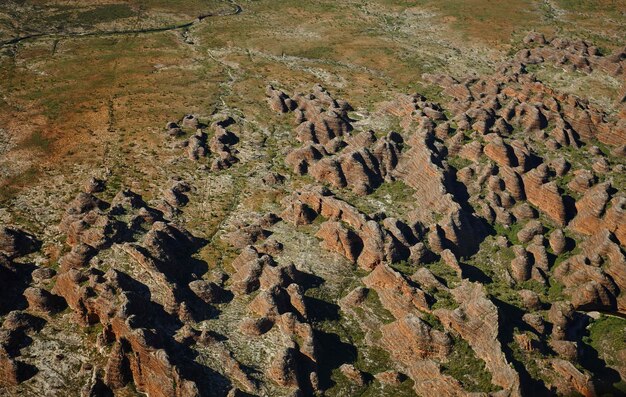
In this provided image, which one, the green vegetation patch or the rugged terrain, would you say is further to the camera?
the rugged terrain

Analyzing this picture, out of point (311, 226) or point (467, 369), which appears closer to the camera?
point (467, 369)

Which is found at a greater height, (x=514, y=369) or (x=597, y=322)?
(x=514, y=369)

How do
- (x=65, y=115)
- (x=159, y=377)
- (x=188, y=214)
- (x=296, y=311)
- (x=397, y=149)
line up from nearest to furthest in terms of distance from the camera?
(x=159, y=377), (x=296, y=311), (x=188, y=214), (x=397, y=149), (x=65, y=115)

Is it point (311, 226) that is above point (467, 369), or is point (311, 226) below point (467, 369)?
below

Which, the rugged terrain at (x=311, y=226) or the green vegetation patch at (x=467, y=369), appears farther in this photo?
the rugged terrain at (x=311, y=226)

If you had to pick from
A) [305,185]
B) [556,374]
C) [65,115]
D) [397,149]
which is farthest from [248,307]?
[65,115]

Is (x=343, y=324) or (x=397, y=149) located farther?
(x=397, y=149)

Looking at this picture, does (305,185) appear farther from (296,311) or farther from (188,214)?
(296,311)

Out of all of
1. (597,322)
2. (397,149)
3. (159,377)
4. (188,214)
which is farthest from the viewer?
(397,149)
